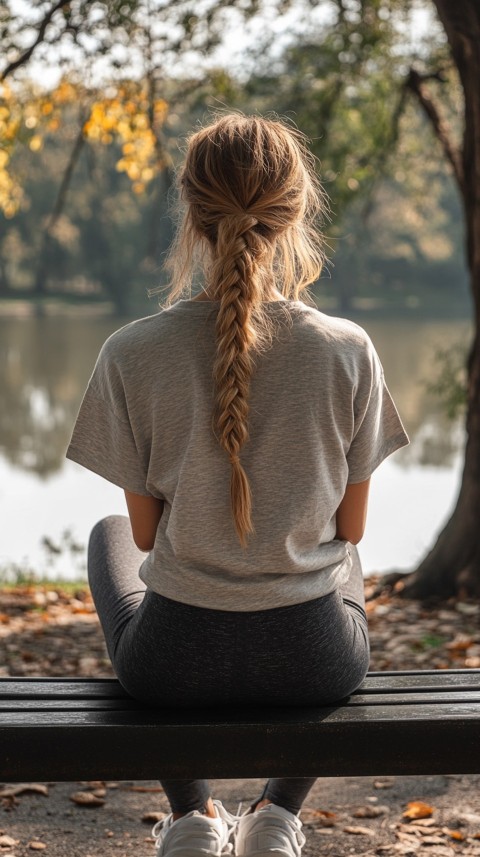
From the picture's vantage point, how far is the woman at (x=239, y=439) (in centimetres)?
190

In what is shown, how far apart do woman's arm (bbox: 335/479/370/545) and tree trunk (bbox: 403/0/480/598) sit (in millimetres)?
3100

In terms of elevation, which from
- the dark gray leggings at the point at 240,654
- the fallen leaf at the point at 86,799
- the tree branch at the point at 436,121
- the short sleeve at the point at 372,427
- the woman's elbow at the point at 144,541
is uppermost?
the tree branch at the point at 436,121

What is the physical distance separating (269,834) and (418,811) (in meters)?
0.79

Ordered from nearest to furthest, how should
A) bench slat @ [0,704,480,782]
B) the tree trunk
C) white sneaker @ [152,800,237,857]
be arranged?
bench slat @ [0,704,480,782] < white sneaker @ [152,800,237,857] < the tree trunk

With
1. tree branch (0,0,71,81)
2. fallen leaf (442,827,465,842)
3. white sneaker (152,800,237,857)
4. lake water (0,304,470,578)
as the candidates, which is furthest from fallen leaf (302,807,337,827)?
lake water (0,304,470,578)

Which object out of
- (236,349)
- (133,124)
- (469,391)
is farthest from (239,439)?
(133,124)

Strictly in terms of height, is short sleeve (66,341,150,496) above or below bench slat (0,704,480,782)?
above

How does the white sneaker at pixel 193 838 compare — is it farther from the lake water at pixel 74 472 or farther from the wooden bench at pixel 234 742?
the lake water at pixel 74 472

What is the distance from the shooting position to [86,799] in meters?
2.99

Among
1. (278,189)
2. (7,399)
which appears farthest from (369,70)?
(7,399)

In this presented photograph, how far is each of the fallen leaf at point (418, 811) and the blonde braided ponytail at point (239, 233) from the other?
1.37m

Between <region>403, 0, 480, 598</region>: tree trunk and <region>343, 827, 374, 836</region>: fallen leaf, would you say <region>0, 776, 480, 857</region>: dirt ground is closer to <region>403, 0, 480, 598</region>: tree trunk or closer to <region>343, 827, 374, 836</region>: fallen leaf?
<region>343, 827, 374, 836</region>: fallen leaf

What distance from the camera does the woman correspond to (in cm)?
190

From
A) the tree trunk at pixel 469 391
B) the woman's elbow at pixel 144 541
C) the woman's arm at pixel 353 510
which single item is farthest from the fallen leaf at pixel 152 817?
A: the tree trunk at pixel 469 391
